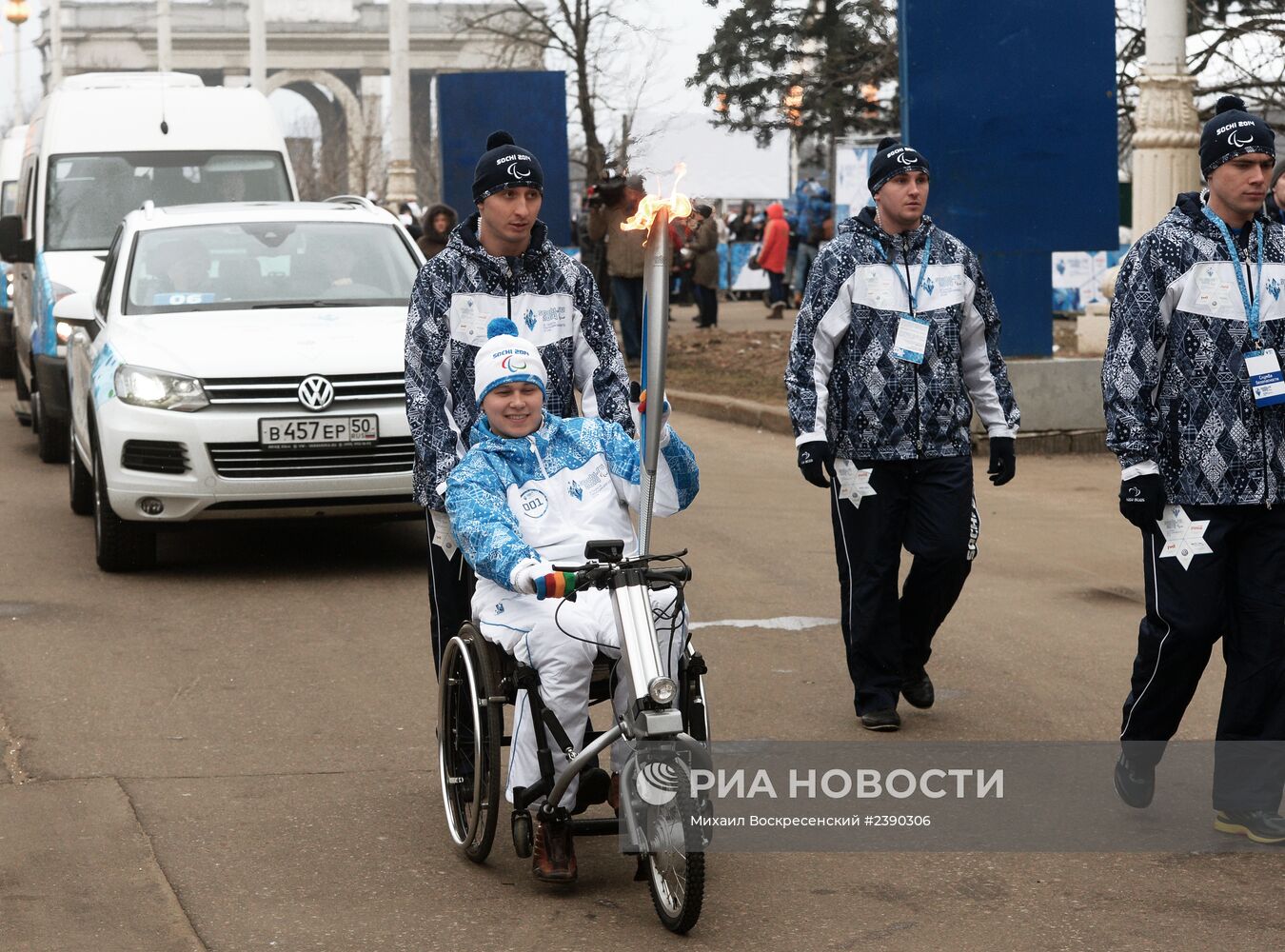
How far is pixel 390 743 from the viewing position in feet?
21.6

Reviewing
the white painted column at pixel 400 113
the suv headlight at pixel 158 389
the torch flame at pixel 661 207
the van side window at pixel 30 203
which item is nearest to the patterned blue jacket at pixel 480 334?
the torch flame at pixel 661 207

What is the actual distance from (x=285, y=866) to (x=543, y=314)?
174 centimetres

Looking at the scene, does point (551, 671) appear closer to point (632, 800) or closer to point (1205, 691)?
point (632, 800)

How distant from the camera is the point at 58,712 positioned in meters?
6.99

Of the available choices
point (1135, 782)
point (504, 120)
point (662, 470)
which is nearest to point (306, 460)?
point (662, 470)

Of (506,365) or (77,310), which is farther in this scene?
(77,310)

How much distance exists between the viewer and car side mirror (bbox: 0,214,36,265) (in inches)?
541

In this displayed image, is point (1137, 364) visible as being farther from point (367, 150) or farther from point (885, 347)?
point (367, 150)

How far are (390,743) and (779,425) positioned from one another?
9.54 m

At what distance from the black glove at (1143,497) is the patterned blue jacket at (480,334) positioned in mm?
1428

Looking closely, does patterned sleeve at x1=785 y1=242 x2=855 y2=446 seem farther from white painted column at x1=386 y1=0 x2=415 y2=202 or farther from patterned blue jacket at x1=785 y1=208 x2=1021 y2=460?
white painted column at x1=386 y1=0 x2=415 y2=202

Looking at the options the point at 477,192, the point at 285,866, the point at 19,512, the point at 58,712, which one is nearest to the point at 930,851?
the point at 285,866

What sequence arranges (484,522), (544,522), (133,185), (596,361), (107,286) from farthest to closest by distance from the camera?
1. (133,185)
2. (107,286)
3. (596,361)
4. (544,522)
5. (484,522)

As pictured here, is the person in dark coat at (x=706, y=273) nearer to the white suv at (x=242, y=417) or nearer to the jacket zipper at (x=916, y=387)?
the white suv at (x=242, y=417)
